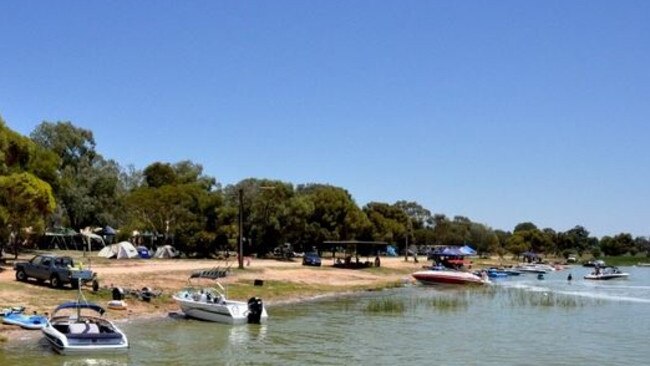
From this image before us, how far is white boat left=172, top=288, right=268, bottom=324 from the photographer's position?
35.1m

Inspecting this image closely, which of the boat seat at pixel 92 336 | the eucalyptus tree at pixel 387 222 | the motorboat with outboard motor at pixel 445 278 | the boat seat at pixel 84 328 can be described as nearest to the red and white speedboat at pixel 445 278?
the motorboat with outboard motor at pixel 445 278

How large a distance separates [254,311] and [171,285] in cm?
1274

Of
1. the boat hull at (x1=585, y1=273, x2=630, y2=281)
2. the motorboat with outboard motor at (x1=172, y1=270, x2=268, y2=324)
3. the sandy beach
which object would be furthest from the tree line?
the boat hull at (x1=585, y1=273, x2=630, y2=281)

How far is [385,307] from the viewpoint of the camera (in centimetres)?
4625

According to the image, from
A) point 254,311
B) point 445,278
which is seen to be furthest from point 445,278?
point 254,311

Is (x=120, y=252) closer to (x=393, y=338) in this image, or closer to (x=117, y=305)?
(x=117, y=305)

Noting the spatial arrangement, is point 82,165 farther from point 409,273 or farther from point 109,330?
point 109,330

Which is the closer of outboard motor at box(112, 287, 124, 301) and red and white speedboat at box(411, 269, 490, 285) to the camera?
outboard motor at box(112, 287, 124, 301)

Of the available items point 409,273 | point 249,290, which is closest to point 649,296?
point 409,273

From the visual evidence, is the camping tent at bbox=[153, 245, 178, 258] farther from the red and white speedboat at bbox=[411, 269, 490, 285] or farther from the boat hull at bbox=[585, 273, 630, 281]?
the boat hull at bbox=[585, 273, 630, 281]

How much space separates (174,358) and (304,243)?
253 feet

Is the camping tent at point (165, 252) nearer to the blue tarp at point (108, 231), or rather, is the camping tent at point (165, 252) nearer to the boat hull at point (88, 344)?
the blue tarp at point (108, 231)

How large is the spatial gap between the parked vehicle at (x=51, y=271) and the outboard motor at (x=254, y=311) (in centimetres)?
1019

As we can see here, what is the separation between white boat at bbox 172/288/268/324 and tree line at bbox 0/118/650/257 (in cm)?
1719
